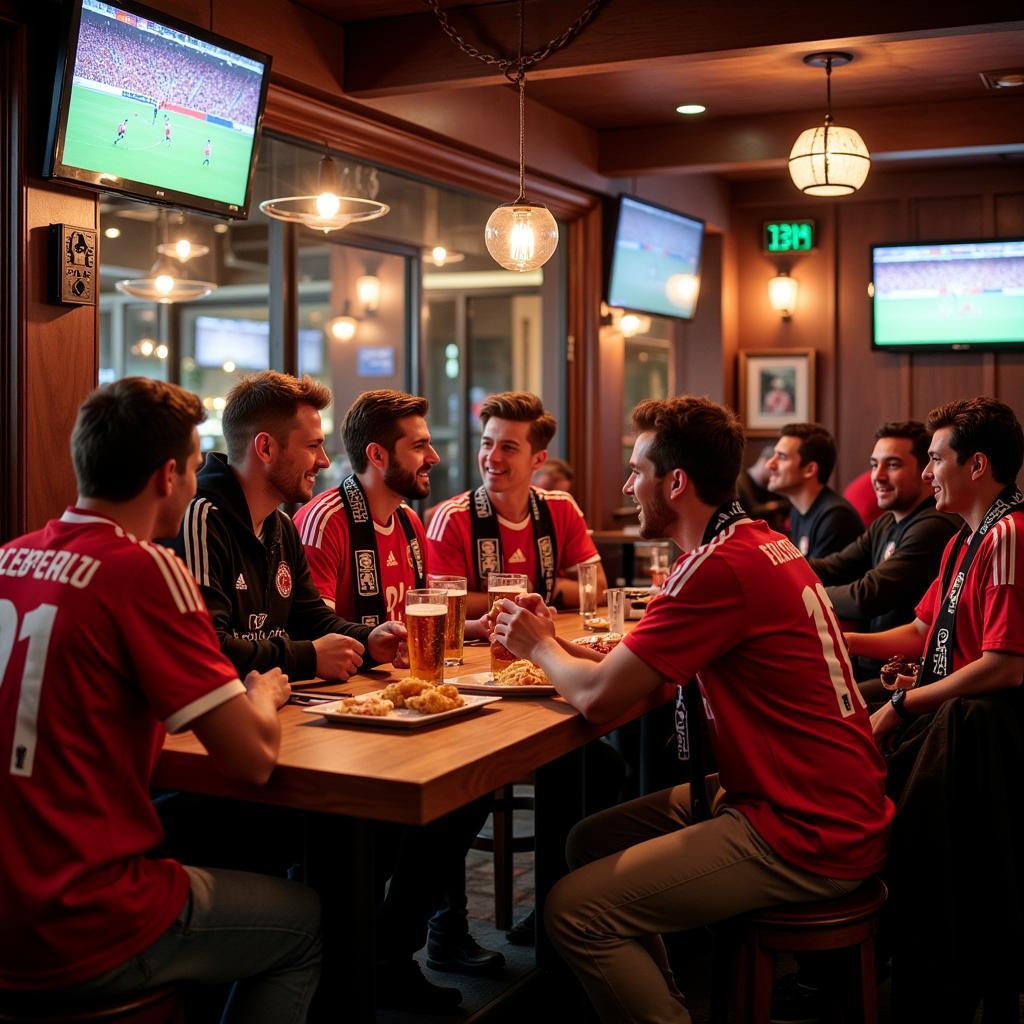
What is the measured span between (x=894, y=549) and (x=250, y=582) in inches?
96.6

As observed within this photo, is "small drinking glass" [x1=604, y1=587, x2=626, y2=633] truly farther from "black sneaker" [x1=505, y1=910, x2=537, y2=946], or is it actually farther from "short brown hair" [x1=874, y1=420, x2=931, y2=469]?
"short brown hair" [x1=874, y1=420, x2=931, y2=469]

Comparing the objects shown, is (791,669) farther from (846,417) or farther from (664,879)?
(846,417)

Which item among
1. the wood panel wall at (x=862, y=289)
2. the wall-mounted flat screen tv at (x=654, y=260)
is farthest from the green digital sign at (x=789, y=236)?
the wall-mounted flat screen tv at (x=654, y=260)

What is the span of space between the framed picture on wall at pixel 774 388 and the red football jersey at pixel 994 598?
5409 millimetres

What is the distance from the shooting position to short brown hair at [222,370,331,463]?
2996 millimetres

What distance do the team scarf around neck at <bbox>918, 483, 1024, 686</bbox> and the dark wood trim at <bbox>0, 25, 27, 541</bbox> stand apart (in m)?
2.44

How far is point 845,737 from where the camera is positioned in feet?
7.98

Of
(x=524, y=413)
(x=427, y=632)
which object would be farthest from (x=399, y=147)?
(x=427, y=632)

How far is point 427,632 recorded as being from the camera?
2590 millimetres

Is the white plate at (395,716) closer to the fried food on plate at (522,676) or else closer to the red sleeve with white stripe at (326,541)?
the fried food on plate at (522,676)

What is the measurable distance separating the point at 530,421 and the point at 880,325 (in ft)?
14.9

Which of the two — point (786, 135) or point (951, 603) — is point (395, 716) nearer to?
point (951, 603)

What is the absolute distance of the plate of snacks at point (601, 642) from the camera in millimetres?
3025

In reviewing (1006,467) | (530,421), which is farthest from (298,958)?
(530,421)
